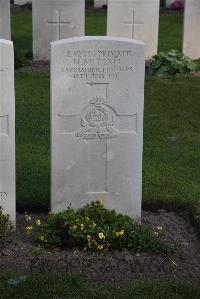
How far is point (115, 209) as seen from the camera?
20.6ft

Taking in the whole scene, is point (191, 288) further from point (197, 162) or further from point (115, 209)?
point (197, 162)

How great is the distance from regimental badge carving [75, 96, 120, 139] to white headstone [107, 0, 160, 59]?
24.0 feet

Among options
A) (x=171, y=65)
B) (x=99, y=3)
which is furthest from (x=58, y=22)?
(x=99, y=3)

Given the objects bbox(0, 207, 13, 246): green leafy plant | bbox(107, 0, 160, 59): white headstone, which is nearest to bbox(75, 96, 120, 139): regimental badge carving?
bbox(0, 207, 13, 246): green leafy plant

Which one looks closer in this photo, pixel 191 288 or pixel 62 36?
pixel 191 288

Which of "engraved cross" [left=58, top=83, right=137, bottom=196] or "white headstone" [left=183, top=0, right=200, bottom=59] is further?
"white headstone" [left=183, top=0, right=200, bottom=59]

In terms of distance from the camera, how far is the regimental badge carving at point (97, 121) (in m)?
5.99

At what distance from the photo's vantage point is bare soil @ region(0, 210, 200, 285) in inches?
215

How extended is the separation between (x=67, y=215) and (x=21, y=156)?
2.24 metres

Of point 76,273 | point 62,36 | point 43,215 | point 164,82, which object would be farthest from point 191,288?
point 62,36

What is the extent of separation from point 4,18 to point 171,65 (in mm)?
2983

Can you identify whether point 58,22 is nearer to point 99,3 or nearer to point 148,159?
point 148,159

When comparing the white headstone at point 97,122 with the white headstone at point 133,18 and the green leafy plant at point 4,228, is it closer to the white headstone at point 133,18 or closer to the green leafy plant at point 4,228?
the green leafy plant at point 4,228

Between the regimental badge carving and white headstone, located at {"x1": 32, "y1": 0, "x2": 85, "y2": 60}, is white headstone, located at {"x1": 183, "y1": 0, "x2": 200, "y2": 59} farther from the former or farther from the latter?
the regimental badge carving
